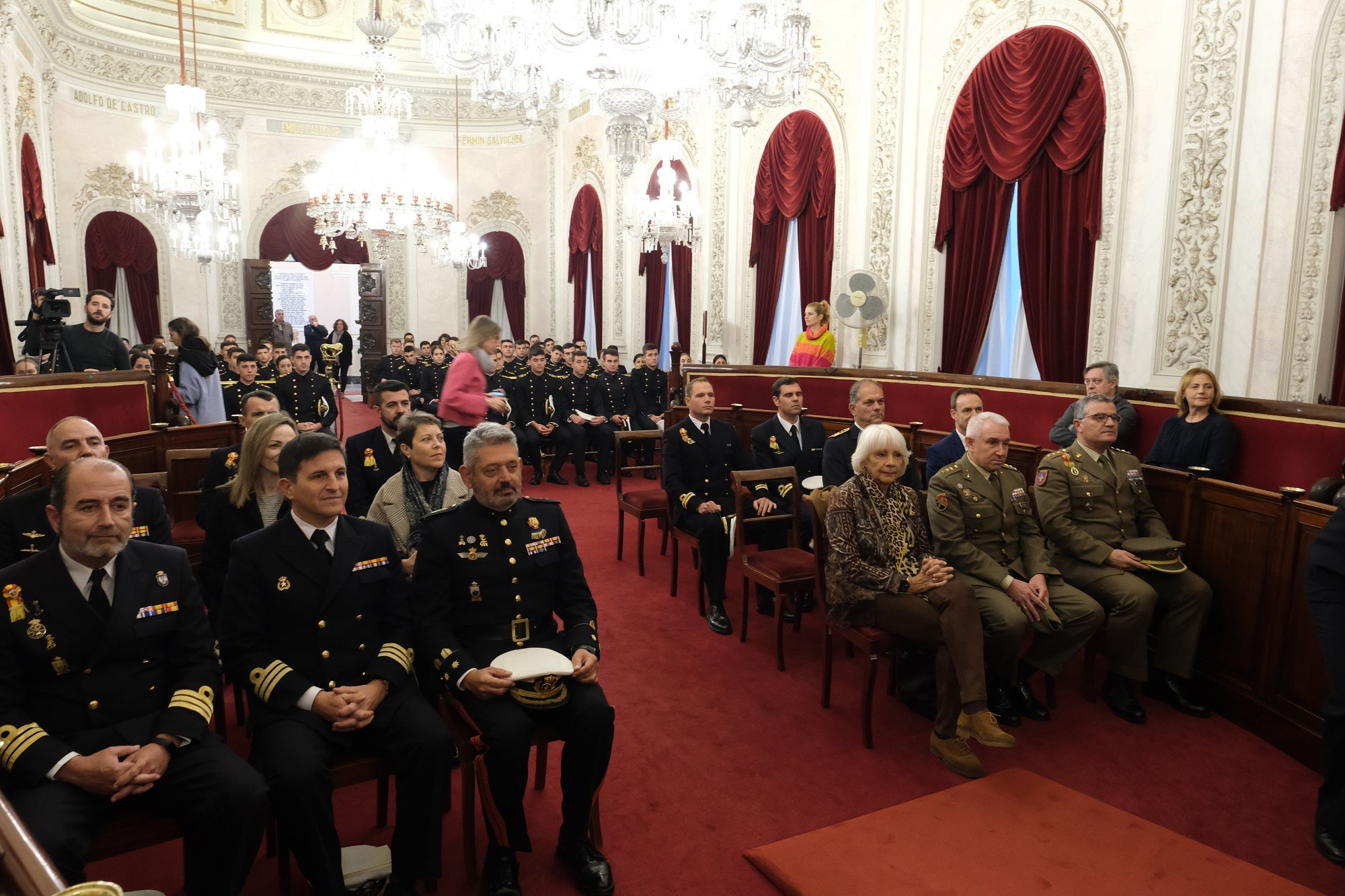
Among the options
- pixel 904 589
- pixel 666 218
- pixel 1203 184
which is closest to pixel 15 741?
pixel 904 589

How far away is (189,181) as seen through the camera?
27.9 feet

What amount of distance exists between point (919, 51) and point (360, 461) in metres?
5.73

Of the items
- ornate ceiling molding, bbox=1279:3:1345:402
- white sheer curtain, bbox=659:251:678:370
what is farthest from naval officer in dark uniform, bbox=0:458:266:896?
white sheer curtain, bbox=659:251:678:370

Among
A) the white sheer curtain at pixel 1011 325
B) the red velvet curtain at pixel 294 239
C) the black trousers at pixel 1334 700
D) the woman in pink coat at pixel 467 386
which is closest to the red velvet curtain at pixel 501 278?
the red velvet curtain at pixel 294 239

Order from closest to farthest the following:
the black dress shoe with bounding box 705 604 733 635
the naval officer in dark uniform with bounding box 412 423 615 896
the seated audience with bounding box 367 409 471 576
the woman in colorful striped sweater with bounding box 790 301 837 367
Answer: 1. the naval officer in dark uniform with bounding box 412 423 615 896
2. the seated audience with bounding box 367 409 471 576
3. the black dress shoe with bounding box 705 604 733 635
4. the woman in colorful striped sweater with bounding box 790 301 837 367

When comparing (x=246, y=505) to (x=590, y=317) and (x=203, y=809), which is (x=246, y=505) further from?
(x=590, y=317)

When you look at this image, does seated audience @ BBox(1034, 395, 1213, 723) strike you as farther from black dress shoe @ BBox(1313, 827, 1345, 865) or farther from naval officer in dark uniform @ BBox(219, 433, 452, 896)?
naval officer in dark uniform @ BBox(219, 433, 452, 896)

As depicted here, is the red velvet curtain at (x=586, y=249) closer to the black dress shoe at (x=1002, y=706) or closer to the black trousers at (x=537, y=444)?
the black trousers at (x=537, y=444)

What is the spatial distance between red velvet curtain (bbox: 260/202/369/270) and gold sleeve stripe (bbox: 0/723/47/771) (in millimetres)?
13408

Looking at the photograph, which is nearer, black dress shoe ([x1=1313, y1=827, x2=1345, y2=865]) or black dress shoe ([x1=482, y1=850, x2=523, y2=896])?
black dress shoe ([x1=482, y1=850, x2=523, y2=896])

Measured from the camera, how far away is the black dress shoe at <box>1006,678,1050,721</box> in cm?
345

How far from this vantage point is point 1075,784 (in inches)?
117

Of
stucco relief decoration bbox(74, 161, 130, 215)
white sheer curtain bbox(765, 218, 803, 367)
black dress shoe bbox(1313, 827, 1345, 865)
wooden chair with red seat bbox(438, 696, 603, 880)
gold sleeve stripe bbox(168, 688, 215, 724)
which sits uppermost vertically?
stucco relief decoration bbox(74, 161, 130, 215)

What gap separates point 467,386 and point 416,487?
1.82 meters
